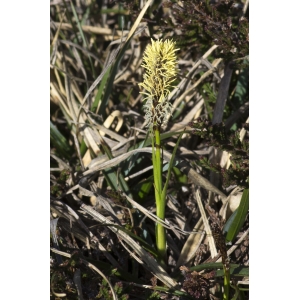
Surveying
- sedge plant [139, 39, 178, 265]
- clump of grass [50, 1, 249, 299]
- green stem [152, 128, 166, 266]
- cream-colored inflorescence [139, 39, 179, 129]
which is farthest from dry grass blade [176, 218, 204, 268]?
cream-colored inflorescence [139, 39, 179, 129]

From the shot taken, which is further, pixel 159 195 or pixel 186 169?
pixel 186 169

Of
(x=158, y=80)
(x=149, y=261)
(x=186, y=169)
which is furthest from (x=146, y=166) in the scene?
(x=158, y=80)

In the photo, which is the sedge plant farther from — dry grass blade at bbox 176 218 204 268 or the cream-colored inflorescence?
dry grass blade at bbox 176 218 204 268

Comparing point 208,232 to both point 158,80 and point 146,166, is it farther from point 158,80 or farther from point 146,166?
point 158,80

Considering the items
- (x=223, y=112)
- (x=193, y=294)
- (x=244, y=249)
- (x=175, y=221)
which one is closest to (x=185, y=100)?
(x=223, y=112)

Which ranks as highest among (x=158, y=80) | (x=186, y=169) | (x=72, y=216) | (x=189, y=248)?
(x=158, y=80)

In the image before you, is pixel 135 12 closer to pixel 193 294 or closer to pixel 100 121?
pixel 100 121
